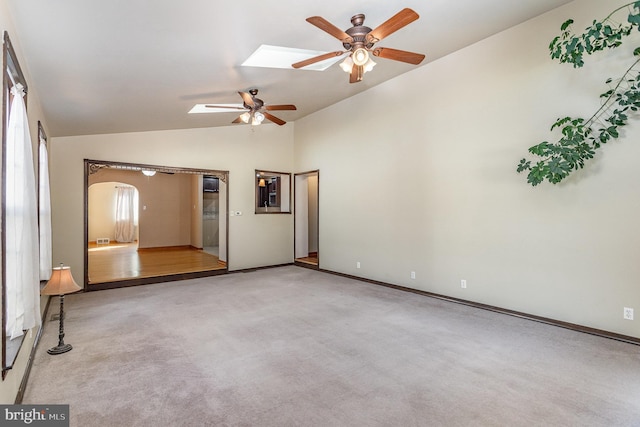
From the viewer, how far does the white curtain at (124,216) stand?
39.5 ft

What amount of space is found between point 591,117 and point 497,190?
1247 millimetres

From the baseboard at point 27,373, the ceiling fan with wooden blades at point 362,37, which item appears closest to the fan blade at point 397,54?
the ceiling fan with wooden blades at point 362,37

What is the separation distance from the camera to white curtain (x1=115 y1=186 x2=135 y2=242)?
1203 centimetres

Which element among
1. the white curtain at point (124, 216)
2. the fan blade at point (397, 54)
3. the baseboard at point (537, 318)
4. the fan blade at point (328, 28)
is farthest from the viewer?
the white curtain at point (124, 216)

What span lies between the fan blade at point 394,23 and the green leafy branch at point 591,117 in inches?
74.2

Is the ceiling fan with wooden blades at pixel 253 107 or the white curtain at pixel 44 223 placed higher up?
the ceiling fan with wooden blades at pixel 253 107

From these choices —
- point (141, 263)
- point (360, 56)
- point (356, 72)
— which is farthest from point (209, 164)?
point (360, 56)

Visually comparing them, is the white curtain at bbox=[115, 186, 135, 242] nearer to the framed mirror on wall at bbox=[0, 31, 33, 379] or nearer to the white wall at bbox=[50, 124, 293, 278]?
the white wall at bbox=[50, 124, 293, 278]

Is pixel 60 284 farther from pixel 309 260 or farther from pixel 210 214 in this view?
pixel 210 214

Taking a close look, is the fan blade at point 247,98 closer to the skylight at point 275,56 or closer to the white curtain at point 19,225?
the skylight at point 275,56

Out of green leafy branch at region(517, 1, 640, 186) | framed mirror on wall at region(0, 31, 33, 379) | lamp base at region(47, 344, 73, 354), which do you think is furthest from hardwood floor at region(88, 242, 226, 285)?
green leafy branch at region(517, 1, 640, 186)

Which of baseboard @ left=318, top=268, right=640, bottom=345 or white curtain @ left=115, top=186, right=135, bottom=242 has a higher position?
white curtain @ left=115, top=186, right=135, bottom=242

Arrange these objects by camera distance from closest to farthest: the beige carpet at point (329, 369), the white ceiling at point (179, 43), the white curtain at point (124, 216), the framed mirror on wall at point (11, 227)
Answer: the framed mirror on wall at point (11, 227), the beige carpet at point (329, 369), the white ceiling at point (179, 43), the white curtain at point (124, 216)

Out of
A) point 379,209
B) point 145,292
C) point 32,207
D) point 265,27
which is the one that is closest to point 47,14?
point 32,207
